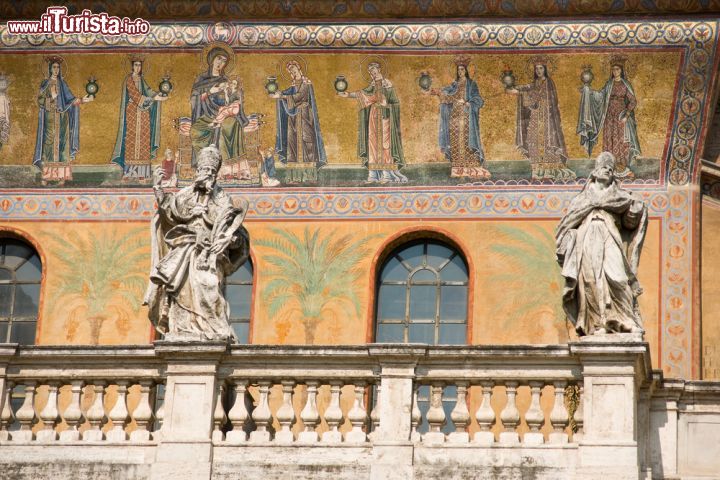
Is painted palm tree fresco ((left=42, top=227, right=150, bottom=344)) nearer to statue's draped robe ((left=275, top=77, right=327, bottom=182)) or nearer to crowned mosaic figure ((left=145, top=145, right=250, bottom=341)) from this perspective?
statue's draped robe ((left=275, top=77, right=327, bottom=182))

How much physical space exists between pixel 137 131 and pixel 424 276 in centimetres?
444

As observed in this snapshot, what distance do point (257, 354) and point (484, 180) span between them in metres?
8.61

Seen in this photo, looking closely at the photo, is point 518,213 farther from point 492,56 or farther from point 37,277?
point 37,277

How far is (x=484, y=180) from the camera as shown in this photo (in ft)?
81.0

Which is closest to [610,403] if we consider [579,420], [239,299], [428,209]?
[579,420]

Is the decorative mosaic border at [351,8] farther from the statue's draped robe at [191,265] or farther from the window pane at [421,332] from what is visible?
the statue's draped robe at [191,265]

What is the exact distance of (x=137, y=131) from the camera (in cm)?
2530

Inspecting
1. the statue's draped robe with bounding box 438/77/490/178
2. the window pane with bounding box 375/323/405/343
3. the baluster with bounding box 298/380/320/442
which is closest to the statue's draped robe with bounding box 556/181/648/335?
the baluster with bounding box 298/380/320/442

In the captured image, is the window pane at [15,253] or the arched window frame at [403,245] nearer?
the arched window frame at [403,245]

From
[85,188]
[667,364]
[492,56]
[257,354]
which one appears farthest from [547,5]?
[257,354]

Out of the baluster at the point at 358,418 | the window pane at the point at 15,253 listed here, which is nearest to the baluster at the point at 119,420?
the baluster at the point at 358,418

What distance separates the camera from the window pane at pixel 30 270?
25172 mm

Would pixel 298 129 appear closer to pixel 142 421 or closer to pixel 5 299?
pixel 5 299

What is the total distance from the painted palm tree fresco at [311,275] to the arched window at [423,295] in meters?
0.47
